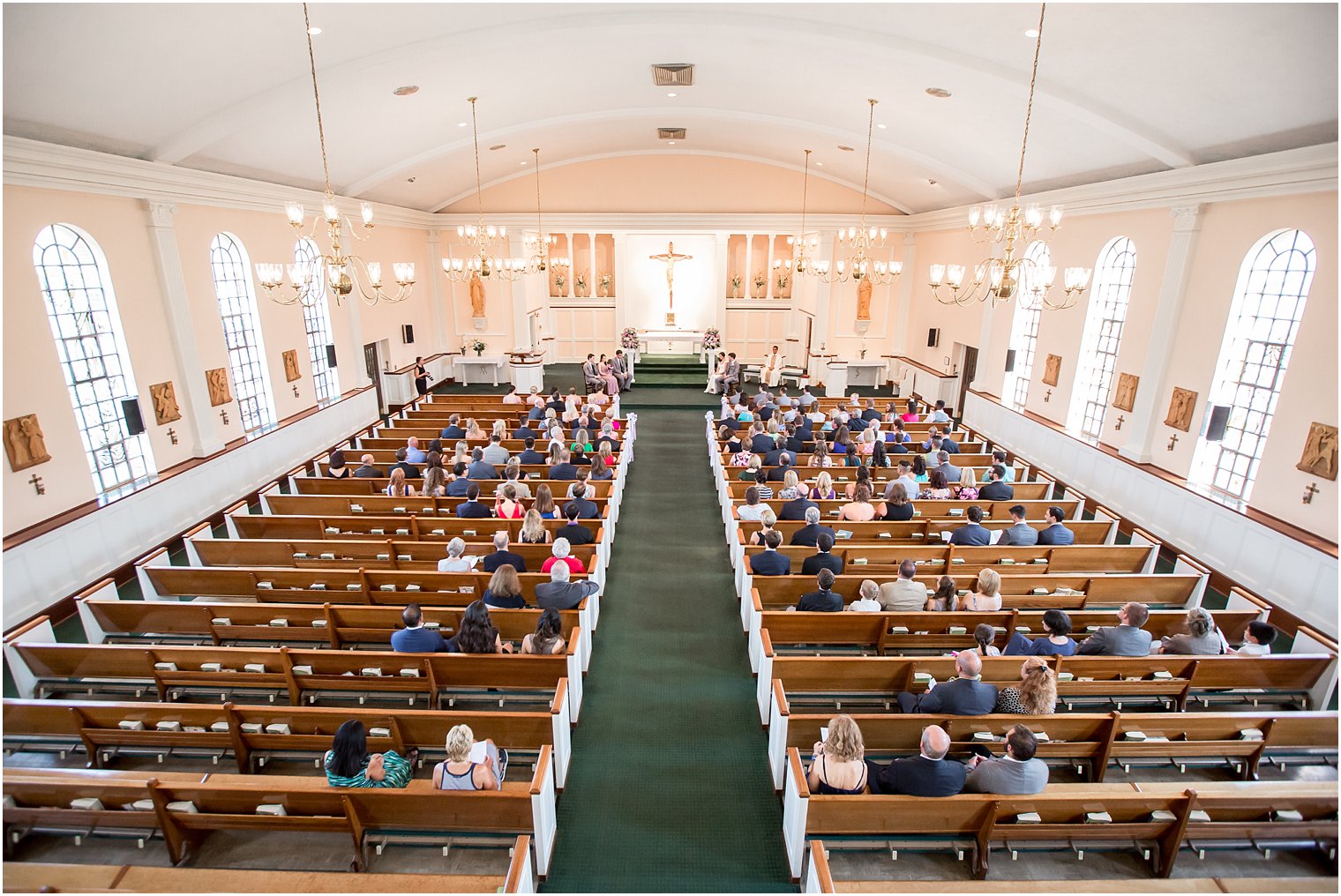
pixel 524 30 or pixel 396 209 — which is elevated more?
pixel 524 30

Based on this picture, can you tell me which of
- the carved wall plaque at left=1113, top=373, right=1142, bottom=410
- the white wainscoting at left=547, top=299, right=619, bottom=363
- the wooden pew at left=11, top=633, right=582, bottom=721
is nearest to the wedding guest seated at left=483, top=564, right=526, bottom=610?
the wooden pew at left=11, top=633, right=582, bottom=721

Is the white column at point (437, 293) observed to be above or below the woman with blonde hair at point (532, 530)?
above

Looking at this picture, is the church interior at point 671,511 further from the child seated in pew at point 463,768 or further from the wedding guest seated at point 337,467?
the wedding guest seated at point 337,467

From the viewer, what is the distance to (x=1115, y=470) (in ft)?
34.0

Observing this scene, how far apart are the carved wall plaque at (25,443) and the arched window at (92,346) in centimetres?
71

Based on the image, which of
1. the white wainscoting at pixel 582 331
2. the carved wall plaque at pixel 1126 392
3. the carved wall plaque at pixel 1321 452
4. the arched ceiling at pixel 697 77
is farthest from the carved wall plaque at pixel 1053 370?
the white wainscoting at pixel 582 331

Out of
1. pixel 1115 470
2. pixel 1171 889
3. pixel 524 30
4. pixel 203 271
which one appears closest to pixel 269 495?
pixel 203 271

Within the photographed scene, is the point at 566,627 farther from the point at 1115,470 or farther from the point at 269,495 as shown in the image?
the point at 1115,470

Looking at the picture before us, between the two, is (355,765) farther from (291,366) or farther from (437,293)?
(437,293)

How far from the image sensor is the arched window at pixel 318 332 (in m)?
A: 13.7

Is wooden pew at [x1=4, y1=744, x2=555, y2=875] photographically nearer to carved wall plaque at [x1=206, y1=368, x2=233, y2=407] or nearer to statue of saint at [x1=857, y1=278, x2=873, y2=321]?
carved wall plaque at [x1=206, y1=368, x2=233, y2=407]

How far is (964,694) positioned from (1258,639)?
3007mm

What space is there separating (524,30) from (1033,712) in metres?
9.42

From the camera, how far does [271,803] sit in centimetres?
414
